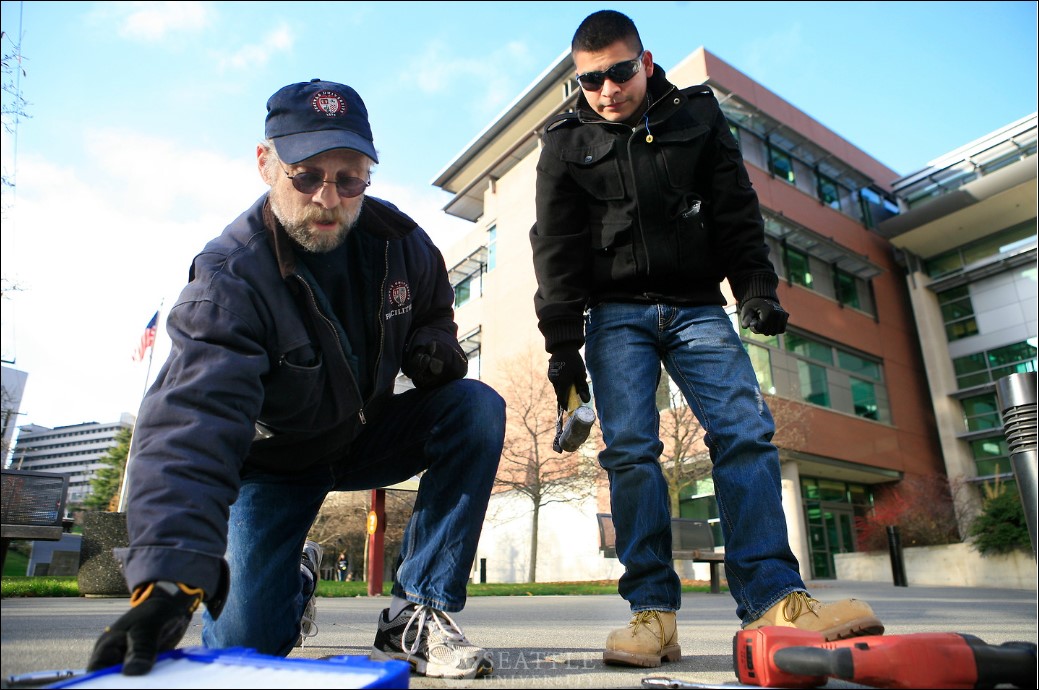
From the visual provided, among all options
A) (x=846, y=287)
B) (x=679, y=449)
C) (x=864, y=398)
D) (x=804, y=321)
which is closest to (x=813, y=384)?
(x=804, y=321)

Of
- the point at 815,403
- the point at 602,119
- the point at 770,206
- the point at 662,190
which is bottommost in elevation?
the point at 662,190

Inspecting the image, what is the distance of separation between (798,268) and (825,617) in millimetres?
25371

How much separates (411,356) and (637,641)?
1105 mm

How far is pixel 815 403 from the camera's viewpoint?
2370 cm

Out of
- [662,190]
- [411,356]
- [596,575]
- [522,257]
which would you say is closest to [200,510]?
[411,356]

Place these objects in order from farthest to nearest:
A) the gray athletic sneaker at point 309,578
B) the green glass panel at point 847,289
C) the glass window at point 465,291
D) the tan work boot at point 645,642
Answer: the glass window at point 465,291
the green glass panel at point 847,289
the gray athletic sneaker at point 309,578
the tan work boot at point 645,642

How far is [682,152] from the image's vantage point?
9.34 feet

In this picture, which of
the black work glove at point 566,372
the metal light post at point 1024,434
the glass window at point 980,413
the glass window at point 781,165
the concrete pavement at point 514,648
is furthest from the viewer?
the glass window at point 980,413

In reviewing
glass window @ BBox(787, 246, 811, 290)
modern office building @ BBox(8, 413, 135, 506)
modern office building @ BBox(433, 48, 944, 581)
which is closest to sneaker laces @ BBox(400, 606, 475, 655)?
modern office building @ BBox(433, 48, 944, 581)

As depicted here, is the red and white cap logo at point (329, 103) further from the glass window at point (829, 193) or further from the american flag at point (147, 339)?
the glass window at point (829, 193)

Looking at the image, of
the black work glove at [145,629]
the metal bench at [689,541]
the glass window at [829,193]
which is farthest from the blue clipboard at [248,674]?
the glass window at [829,193]

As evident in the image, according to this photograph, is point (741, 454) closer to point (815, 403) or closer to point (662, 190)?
point (662, 190)

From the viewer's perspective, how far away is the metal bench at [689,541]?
35.0 ft

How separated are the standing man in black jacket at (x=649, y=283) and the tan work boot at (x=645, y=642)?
0.12 ft
